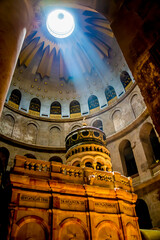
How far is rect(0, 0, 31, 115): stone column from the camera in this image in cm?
298

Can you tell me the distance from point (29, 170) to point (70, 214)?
2472 mm

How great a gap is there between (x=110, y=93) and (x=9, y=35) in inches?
797

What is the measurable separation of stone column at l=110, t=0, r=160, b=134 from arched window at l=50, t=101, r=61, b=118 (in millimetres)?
19924

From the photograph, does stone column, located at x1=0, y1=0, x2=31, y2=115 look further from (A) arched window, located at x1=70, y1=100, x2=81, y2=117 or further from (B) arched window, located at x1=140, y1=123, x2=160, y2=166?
(A) arched window, located at x1=70, y1=100, x2=81, y2=117

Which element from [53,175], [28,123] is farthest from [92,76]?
[53,175]

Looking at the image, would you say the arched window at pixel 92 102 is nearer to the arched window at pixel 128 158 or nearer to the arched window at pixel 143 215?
the arched window at pixel 128 158

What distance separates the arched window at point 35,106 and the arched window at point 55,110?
1640mm

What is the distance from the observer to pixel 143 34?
10.9 feet

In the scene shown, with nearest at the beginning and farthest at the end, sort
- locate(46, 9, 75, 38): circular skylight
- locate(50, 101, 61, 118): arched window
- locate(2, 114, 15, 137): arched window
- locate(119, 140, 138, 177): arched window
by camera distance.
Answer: locate(119, 140, 138, 177): arched window < locate(2, 114, 15, 137): arched window < locate(50, 101, 61, 118): arched window < locate(46, 9, 75, 38): circular skylight

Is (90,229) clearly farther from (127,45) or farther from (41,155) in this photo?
(41,155)

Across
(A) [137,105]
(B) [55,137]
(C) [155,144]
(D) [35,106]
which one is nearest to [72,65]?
(D) [35,106]

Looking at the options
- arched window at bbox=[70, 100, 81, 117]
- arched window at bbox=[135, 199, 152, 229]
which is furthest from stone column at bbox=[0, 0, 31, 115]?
arched window at bbox=[70, 100, 81, 117]

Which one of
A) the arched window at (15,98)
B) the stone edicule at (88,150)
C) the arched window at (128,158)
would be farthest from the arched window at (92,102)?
the stone edicule at (88,150)

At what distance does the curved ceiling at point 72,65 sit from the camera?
22453mm
